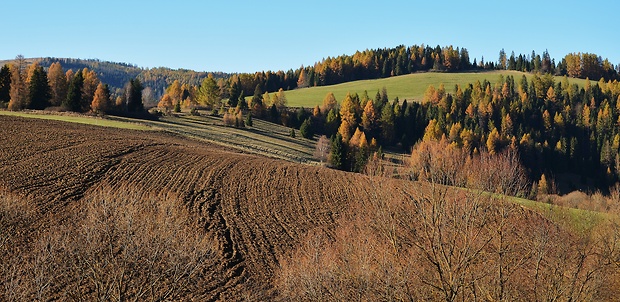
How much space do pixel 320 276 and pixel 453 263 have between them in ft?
17.3

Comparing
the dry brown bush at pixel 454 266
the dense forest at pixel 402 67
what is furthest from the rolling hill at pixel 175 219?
the dense forest at pixel 402 67

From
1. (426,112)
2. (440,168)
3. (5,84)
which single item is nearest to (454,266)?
(440,168)

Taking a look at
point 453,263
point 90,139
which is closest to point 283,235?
point 453,263

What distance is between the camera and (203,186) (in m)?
38.8

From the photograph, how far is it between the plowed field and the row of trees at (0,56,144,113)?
70.2 ft

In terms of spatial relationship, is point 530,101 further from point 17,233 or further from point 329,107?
point 17,233

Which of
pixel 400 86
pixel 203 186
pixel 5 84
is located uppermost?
pixel 400 86

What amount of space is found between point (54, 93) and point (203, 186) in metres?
52.3

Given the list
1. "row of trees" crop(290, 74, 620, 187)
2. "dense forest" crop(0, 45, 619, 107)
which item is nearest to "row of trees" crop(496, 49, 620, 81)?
"dense forest" crop(0, 45, 619, 107)

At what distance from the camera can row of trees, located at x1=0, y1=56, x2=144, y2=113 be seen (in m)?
70.9

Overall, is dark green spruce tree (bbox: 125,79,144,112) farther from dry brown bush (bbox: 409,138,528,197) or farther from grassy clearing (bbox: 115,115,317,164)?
dry brown bush (bbox: 409,138,528,197)

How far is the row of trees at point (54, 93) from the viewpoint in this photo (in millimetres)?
70875

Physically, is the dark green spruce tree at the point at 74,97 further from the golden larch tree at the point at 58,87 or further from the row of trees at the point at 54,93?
the golden larch tree at the point at 58,87

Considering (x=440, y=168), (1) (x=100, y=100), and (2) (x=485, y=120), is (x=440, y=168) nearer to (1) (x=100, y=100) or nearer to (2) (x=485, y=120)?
(1) (x=100, y=100)
